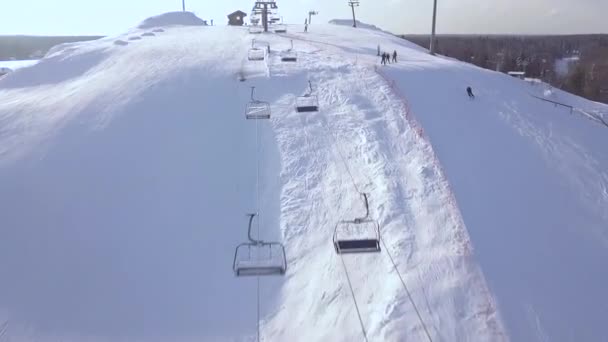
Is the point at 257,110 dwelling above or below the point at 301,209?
above

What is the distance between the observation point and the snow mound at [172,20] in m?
37.1

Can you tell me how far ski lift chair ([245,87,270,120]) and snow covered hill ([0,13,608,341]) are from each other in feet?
1.06

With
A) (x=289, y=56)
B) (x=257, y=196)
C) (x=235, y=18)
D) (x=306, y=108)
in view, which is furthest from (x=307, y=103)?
(x=235, y=18)

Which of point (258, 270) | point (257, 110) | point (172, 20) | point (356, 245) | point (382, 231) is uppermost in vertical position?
point (172, 20)

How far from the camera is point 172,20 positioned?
135 feet

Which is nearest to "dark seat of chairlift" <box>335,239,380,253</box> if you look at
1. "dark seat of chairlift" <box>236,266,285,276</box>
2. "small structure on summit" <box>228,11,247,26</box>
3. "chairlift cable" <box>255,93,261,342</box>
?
"dark seat of chairlift" <box>236,266,285,276</box>

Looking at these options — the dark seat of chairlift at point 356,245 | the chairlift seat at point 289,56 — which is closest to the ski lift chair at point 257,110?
the chairlift seat at point 289,56

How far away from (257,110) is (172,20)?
30.4 metres

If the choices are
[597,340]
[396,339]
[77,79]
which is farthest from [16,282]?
[77,79]

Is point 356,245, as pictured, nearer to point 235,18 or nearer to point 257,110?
point 257,110

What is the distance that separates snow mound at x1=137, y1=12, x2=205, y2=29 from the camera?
37100 millimetres

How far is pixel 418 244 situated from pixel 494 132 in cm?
617

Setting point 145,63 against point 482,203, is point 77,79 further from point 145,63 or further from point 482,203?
point 482,203

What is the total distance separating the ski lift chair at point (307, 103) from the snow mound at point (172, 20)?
2433cm
